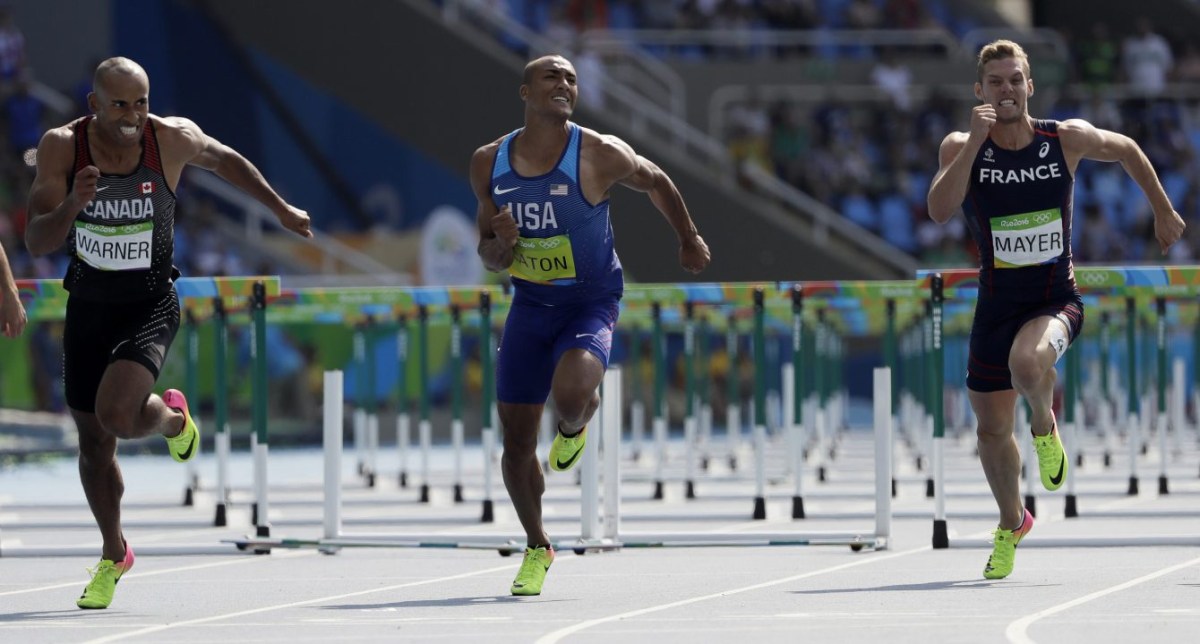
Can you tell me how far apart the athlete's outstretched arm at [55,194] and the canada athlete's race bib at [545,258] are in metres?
1.59

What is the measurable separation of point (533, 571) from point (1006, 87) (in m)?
2.59

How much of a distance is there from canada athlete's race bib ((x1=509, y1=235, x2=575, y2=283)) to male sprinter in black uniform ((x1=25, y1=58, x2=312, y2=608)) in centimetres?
83

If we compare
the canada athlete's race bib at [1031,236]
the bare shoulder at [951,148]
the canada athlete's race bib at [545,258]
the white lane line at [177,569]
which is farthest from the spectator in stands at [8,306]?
the canada athlete's race bib at [1031,236]

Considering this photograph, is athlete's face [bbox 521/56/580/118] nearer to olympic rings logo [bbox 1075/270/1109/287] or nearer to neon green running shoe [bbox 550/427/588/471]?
neon green running shoe [bbox 550/427/588/471]

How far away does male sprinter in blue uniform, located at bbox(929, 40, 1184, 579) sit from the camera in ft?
28.0

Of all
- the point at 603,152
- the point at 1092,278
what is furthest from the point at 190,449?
the point at 1092,278

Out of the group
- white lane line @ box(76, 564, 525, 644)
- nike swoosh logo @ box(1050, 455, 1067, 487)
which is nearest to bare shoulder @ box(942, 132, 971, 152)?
nike swoosh logo @ box(1050, 455, 1067, 487)

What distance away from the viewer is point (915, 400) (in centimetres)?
2091

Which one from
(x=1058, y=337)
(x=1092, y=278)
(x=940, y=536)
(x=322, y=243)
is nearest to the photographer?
(x=1058, y=337)

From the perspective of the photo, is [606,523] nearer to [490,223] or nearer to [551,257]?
[551,257]

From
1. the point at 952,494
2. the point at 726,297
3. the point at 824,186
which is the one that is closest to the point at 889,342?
the point at 952,494

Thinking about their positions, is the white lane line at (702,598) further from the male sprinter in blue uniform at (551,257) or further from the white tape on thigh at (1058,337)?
the white tape on thigh at (1058,337)

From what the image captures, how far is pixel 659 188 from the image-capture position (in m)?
8.48

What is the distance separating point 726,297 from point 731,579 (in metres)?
4.21
